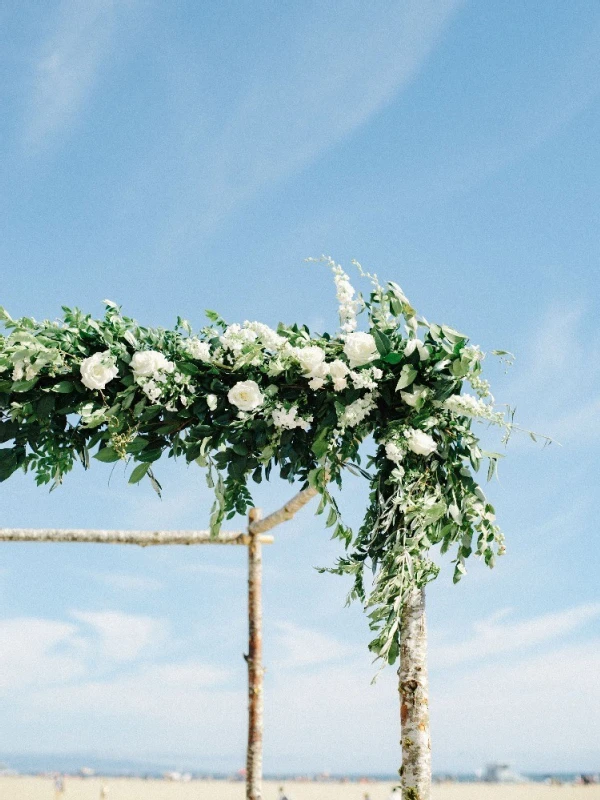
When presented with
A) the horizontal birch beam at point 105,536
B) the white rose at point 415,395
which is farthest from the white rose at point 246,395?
the horizontal birch beam at point 105,536

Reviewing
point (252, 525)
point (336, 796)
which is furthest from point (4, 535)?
point (336, 796)

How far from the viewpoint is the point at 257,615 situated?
6270mm

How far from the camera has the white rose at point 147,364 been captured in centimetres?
359

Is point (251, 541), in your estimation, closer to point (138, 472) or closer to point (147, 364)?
point (138, 472)

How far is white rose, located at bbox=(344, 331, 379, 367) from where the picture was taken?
3.55 meters

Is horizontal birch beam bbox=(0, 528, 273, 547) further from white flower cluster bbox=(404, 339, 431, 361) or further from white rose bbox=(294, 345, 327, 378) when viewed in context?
white flower cluster bbox=(404, 339, 431, 361)

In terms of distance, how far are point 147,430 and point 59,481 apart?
0.59m

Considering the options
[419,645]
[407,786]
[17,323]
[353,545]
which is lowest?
[407,786]

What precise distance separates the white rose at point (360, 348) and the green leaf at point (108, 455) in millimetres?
1203

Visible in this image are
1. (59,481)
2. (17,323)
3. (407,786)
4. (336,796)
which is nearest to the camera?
(407,786)

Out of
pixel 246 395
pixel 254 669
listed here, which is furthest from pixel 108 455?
pixel 254 669

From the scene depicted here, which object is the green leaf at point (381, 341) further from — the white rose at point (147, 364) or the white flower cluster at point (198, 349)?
the white rose at point (147, 364)

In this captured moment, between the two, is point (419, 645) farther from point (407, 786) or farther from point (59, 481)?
point (59, 481)

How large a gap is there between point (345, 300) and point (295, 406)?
22.5 inches
